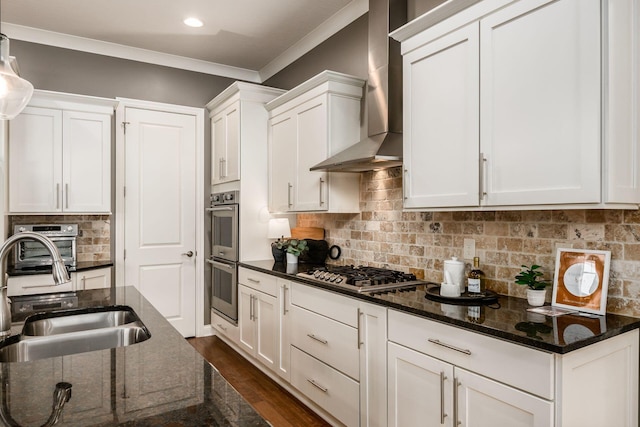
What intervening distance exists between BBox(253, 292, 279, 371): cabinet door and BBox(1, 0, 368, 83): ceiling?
231 cm

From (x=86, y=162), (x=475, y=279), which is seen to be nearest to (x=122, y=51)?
(x=86, y=162)

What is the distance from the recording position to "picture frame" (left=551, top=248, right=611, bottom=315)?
5.66 ft

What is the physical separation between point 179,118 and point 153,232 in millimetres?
1237

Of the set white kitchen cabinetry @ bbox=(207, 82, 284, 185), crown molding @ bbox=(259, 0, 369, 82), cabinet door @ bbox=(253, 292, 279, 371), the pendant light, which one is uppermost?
crown molding @ bbox=(259, 0, 369, 82)

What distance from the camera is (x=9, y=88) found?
177 centimetres

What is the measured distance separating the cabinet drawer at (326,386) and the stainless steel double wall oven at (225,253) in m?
1.18

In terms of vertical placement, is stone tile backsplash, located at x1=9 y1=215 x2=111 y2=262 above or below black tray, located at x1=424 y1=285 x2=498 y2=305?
above

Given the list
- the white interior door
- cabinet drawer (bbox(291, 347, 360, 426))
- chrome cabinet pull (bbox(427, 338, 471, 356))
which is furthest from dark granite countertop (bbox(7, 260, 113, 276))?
chrome cabinet pull (bbox(427, 338, 471, 356))

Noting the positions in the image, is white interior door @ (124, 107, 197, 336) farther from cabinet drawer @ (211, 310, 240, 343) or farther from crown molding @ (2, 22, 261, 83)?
crown molding @ (2, 22, 261, 83)

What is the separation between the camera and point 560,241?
1940mm

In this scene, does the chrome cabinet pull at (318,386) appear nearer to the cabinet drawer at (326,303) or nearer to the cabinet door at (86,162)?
the cabinet drawer at (326,303)

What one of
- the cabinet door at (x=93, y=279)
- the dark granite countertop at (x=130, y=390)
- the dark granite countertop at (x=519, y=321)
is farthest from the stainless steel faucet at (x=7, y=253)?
the cabinet door at (x=93, y=279)

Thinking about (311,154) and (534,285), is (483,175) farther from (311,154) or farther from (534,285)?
(311,154)

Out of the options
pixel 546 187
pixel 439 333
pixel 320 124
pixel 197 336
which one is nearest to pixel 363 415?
pixel 439 333
